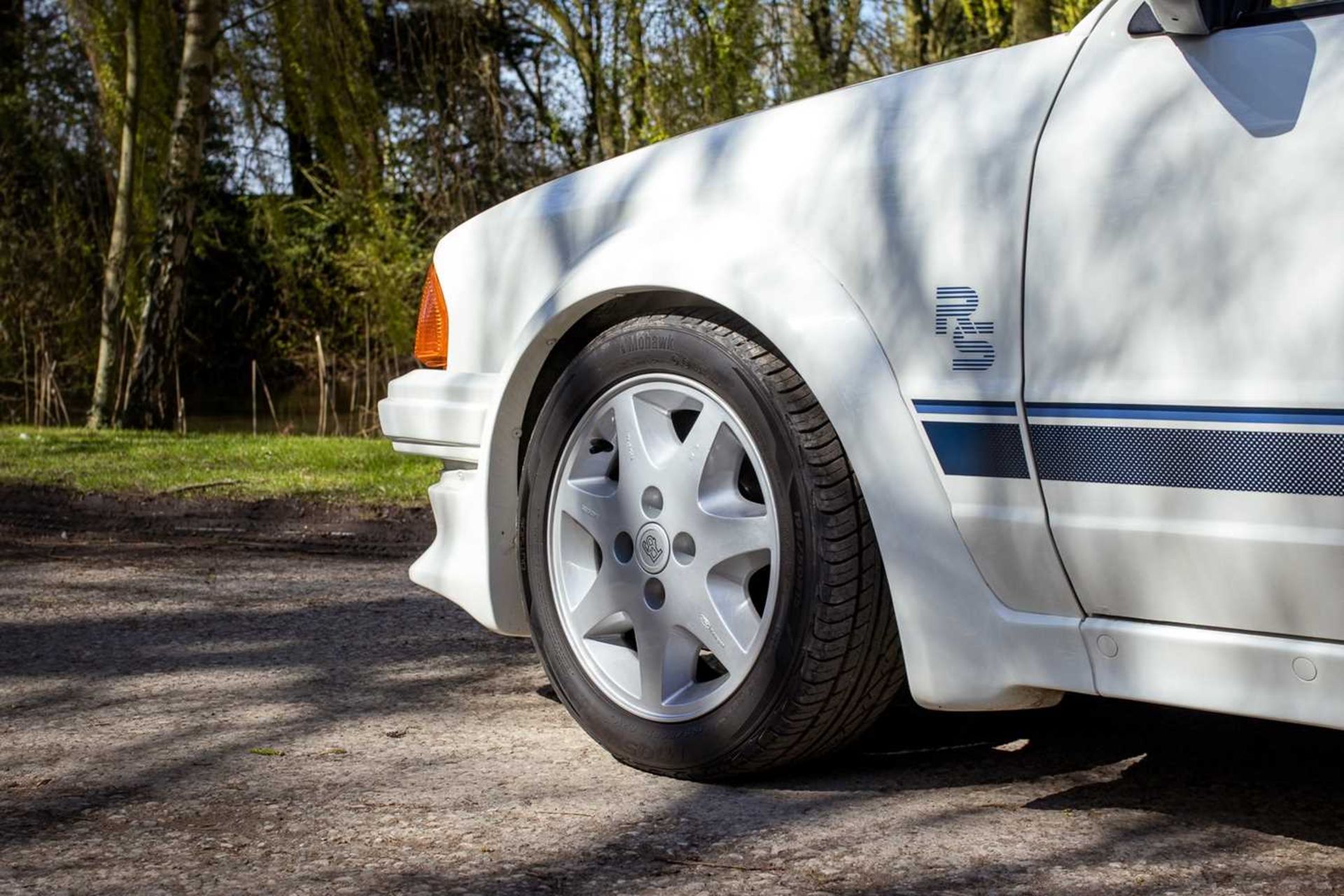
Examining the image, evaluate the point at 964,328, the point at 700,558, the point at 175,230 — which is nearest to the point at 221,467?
the point at 175,230

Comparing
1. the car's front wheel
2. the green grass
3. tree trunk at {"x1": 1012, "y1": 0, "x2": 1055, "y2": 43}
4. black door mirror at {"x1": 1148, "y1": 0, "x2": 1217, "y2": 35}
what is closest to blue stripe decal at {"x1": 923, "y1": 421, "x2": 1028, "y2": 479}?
the car's front wheel

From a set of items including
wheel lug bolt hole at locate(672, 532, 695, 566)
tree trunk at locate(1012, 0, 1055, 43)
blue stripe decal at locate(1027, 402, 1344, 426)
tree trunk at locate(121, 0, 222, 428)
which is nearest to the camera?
blue stripe decal at locate(1027, 402, 1344, 426)

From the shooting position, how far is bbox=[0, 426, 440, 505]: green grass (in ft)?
24.5

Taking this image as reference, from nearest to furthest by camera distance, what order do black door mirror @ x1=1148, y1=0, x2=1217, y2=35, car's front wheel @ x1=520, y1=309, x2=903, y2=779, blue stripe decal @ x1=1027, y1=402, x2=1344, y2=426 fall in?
blue stripe decal @ x1=1027, y1=402, x2=1344, y2=426
black door mirror @ x1=1148, y1=0, x2=1217, y2=35
car's front wheel @ x1=520, y1=309, x2=903, y2=779

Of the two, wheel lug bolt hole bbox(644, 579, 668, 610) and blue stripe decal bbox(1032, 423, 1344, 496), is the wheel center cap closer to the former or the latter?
wheel lug bolt hole bbox(644, 579, 668, 610)

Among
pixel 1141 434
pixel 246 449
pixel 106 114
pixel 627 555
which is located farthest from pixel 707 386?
pixel 106 114

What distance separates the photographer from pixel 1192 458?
7.45ft

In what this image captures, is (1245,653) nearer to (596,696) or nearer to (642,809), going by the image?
(642,809)

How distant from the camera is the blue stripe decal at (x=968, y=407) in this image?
2473 mm

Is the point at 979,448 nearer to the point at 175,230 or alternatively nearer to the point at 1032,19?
the point at 1032,19

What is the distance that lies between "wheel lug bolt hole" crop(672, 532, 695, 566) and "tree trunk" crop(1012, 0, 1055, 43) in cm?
672

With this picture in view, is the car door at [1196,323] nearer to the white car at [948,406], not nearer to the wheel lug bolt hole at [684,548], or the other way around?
the white car at [948,406]

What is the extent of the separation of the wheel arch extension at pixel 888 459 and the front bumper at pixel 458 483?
1.83 ft

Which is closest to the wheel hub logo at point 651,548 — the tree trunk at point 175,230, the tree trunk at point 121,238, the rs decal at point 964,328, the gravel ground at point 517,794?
the gravel ground at point 517,794
